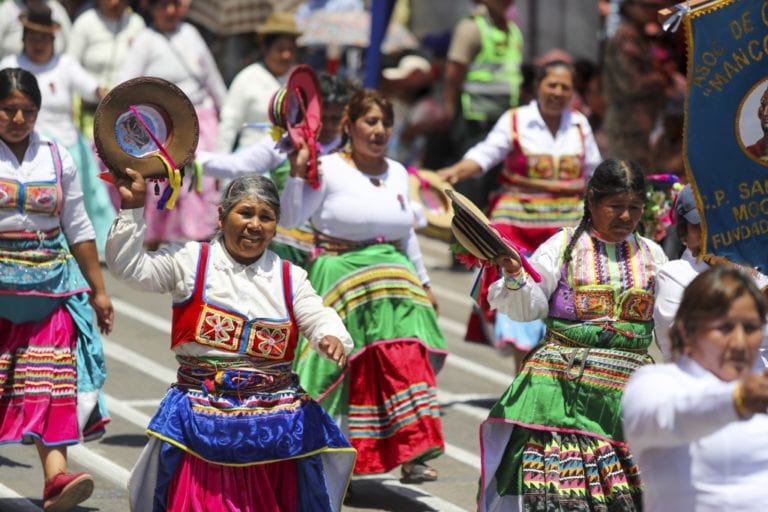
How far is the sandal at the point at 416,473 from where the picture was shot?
8.32 meters

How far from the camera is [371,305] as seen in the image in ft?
26.5

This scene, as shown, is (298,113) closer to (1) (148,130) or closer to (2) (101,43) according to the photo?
(1) (148,130)

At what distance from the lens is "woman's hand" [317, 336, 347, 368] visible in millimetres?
6152

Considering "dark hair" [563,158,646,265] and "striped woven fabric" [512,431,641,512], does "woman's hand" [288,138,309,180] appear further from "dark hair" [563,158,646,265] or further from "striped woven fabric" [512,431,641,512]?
"striped woven fabric" [512,431,641,512]

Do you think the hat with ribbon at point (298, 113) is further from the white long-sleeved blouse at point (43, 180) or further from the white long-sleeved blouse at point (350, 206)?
the white long-sleeved blouse at point (43, 180)

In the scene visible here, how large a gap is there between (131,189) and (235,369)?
2.42ft

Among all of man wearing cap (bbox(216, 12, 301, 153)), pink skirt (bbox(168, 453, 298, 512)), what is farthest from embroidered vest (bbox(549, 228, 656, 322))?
man wearing cap (bbox(216, 12, 301, 153))

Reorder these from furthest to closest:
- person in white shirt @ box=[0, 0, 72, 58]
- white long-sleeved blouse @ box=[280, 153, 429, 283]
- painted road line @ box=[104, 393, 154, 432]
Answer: person in white shirt @ box=[0, 0, 72, 58], painted road line @ box=[104, 393, 154, 432], white long-sleeved blouse @ box=[280, 153, 429, 283]

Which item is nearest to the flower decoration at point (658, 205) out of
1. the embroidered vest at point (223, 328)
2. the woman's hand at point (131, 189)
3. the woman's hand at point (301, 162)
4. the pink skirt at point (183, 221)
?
the woman's hand at point (301, 162)

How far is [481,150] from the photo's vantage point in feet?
32.0

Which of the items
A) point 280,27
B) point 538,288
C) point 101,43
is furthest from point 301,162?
point 101,43

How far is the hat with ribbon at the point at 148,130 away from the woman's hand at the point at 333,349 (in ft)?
2.54

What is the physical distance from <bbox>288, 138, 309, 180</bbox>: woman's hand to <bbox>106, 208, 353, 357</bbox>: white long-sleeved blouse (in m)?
1.55

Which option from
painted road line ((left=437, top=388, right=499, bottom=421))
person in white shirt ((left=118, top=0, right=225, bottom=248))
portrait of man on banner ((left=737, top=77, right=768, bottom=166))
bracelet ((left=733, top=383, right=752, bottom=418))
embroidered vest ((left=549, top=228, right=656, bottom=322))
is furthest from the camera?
person in white shirt ((left=118, top=0, right=225, bottom=248))
